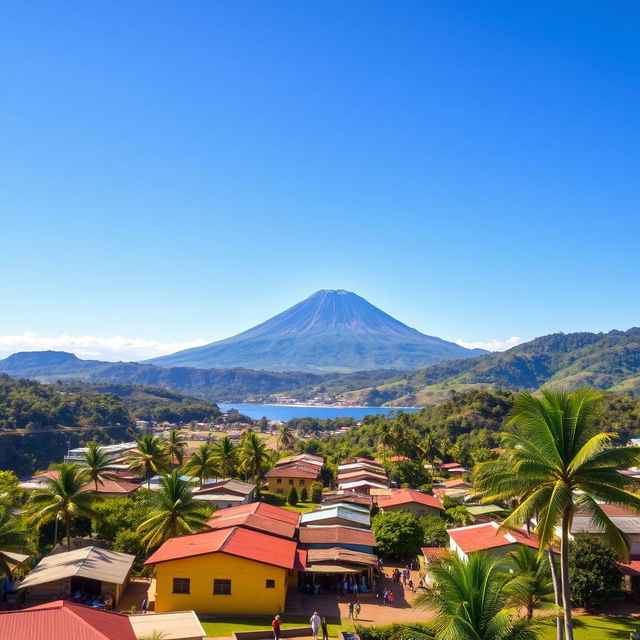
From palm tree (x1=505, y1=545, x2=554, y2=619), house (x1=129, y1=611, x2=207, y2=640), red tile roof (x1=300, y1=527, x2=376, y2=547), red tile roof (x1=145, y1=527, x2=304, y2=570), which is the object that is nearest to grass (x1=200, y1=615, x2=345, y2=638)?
red tile roof (x1=145, y1=527, x2=304, y2=570)

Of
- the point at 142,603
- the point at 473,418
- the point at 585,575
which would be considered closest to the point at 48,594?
the point at 142,603

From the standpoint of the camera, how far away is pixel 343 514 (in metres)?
38.2

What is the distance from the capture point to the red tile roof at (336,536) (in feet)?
103

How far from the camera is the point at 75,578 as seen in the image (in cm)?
2486

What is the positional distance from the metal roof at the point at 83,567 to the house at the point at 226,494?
15.9m

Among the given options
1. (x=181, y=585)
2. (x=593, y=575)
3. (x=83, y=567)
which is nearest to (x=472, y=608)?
(x=181, y=585)

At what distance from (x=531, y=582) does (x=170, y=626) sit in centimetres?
1255

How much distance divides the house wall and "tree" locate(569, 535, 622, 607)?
42.9ft

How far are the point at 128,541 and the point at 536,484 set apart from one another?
24710 millimetres

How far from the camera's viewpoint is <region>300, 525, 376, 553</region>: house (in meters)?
31.4

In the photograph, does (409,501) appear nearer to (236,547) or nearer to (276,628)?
(236,547)

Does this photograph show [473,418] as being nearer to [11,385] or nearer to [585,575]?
[585,575]

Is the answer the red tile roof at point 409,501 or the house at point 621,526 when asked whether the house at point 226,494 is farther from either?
the house at point 621,526

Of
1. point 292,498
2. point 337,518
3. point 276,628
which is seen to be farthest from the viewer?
point 292,498
